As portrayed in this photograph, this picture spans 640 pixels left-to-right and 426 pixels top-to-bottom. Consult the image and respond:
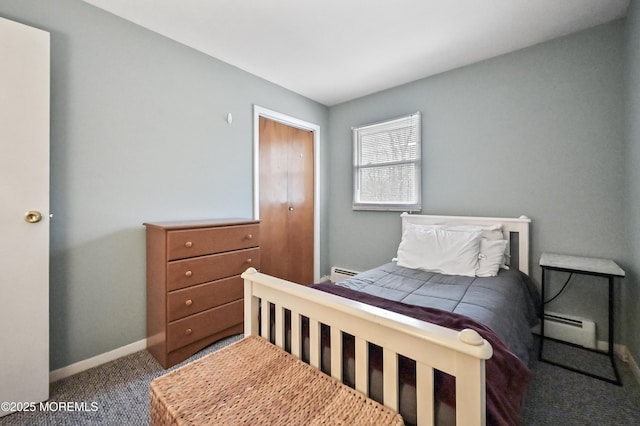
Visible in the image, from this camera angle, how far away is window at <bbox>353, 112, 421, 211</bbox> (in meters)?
2.88

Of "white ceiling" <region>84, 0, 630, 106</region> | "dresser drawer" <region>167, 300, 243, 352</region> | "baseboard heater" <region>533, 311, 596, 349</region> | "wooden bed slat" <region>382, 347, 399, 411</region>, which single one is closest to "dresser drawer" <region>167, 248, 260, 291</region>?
"dresser drawer" <region>167, 300, 243, 352</region>

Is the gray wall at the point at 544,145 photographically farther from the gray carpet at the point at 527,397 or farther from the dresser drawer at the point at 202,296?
the dresser drawer at the point at 202,296

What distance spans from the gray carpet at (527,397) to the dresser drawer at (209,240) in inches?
31.8

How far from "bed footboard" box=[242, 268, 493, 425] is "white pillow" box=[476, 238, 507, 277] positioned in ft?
4.62

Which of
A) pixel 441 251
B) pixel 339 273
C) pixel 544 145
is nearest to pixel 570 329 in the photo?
pixel 441 251

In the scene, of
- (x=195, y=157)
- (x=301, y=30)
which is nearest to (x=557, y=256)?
(x=301, y=30)

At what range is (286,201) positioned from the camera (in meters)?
3.20

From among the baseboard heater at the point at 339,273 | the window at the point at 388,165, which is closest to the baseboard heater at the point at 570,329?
the window at the point at 388,165

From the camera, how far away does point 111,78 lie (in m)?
1.86

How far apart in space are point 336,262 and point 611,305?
2.53m

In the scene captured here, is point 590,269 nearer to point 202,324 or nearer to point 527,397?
point 527,397

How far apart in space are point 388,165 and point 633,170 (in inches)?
73.4

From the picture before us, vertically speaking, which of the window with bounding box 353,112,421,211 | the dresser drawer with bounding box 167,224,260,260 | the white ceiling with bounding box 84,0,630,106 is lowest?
the dresser drawer with bounding box 167,224,260,260

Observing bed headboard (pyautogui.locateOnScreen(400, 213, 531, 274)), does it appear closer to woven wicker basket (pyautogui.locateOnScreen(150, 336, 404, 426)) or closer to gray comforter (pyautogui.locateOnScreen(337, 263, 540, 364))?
gray comforter (pyautogui.locateOnScreen(337, 263, 540, 364))
